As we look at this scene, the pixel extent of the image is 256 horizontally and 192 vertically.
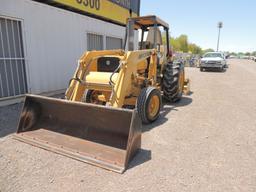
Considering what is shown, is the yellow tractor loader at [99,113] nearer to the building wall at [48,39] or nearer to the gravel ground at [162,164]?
the gravel ground at [162,164]

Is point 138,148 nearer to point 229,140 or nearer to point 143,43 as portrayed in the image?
point 229,140

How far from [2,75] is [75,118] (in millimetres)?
3341

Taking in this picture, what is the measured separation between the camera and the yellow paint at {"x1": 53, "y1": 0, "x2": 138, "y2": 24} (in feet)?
25.4

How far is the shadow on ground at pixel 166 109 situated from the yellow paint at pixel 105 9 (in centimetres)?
493

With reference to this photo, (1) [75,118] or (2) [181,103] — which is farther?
(2) [181,103]

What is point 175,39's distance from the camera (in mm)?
50062

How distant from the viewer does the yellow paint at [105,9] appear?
7737mm

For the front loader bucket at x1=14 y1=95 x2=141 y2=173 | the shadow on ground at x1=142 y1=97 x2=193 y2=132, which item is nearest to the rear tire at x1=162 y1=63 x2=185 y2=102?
the shadow on ground at x1=142 y1=97 x2=193 y2=132

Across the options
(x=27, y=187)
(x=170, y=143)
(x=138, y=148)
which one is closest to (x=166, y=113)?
(x=170, y=143)

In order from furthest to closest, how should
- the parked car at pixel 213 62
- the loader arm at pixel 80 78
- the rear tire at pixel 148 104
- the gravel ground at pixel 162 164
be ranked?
the parked car at pixel 213 62, the loader arm at pixel 80 78, the rear tire at pixel 148 104, the gravel ground at pixel 162 164

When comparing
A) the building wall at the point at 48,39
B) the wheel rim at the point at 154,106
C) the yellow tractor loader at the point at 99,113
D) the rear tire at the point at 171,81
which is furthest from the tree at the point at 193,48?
the yellow tractor loader at the point at 99,113

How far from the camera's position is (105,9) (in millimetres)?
9742

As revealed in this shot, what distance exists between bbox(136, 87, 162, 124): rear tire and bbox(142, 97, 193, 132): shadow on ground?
0.11 meters

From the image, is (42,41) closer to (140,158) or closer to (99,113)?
(99,113)
